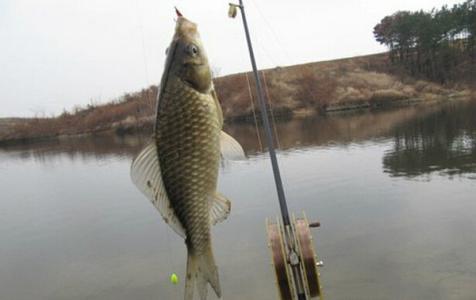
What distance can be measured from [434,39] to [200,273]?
79492 millimetres

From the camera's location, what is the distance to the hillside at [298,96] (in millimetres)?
65250

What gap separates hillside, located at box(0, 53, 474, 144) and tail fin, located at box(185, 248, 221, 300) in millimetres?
55974

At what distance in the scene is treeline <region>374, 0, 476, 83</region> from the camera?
7019cm

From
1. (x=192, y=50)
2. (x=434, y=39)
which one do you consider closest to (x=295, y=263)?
(x=192, y=50)

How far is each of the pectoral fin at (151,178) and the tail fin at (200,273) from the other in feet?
0.67

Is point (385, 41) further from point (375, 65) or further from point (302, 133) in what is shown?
point (302, 133)

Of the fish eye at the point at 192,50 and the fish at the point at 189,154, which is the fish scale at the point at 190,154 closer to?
the fish at the point at 189,154

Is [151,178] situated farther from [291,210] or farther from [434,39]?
[434,39]

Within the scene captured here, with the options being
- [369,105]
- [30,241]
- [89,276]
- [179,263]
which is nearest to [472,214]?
[179,263]

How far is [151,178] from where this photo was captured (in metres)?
1.80

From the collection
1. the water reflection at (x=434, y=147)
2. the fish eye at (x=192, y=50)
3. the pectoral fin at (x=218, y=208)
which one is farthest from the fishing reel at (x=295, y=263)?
the water reflection at (x=434, y=147)

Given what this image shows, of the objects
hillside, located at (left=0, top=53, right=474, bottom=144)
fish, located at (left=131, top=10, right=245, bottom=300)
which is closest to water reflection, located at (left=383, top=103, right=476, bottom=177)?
fish, located at (left=131, top=10, right=245, bottom=300)

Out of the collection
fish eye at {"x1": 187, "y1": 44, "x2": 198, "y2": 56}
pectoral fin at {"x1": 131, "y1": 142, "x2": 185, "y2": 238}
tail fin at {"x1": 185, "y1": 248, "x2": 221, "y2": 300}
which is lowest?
tail fin at {"x1": 185, "y1": 248, "x2": 221, "y2": 300}

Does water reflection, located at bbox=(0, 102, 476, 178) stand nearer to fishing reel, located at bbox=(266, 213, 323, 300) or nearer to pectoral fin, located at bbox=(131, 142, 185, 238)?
fishing reel, located at bbox=(266, 213, 323, 300)
